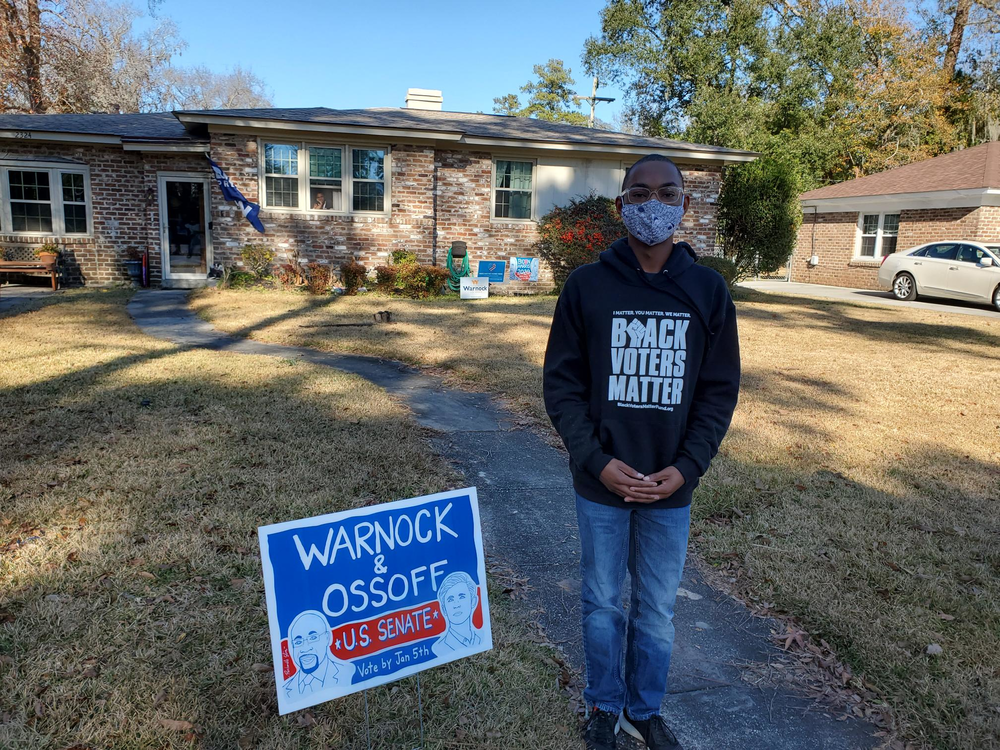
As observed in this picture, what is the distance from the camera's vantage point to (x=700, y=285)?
2164mm

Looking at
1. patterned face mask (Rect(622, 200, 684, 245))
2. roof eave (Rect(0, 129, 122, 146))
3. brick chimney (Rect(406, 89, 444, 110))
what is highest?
brick chimney (Rect(406, 89, 444, 110))

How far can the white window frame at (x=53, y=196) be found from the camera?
48.7 ft

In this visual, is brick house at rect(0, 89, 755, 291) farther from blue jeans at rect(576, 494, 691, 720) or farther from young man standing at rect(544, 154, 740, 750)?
blue jeans at rect(576, 494, 691, 720)

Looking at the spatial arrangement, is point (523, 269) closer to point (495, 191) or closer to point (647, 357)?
point (495, 191)

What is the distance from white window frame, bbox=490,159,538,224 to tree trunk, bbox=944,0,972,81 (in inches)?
955

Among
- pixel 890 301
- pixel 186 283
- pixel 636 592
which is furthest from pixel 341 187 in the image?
pixel 636 592

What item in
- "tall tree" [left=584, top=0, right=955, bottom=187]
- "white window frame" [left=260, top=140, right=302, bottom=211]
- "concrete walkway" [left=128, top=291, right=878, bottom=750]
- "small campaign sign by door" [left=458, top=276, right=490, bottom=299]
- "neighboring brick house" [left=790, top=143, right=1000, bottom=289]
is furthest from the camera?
"tall tree" [left=584, top=0, right=955, bottom=187]

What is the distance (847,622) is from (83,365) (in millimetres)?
7124

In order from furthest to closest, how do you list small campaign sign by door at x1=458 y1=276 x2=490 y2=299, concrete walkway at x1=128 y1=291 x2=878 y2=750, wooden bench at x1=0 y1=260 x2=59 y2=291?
1. small campaign sign by door at x1=458 y1=276 x2=490 y2=299
2. wooden bench at x1=0 y1=260 x2=59 y2=291
3. concrete walkway at x1=128 y1=291 x2=878 y2=750

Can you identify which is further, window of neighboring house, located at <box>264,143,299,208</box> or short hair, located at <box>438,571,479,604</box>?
window of neighboring house, located at <box>264,143,299,208</box>

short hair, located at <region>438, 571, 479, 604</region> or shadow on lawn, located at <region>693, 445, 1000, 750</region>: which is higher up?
short hair, located at <region>438, 571, 479, 604</region>

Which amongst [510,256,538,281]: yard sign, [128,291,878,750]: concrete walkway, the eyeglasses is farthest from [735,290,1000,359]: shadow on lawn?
the eyeglasses

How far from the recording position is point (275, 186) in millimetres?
14953

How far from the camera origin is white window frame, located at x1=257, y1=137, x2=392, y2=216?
14742 mm
